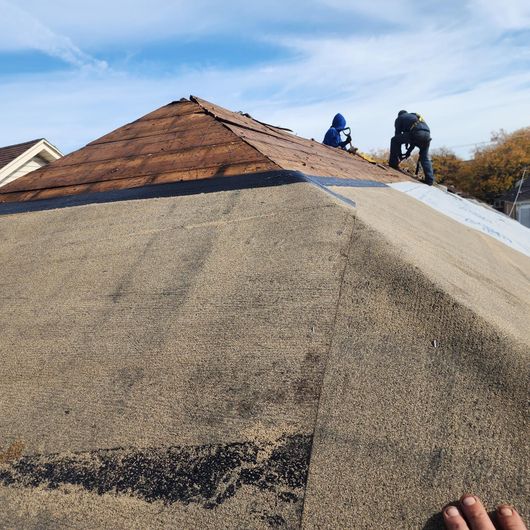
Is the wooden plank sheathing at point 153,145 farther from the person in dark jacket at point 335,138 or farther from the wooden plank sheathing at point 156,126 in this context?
the person in dark jacket at point 335,138

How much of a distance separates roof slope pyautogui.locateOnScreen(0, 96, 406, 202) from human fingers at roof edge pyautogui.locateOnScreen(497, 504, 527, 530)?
10.1 feet

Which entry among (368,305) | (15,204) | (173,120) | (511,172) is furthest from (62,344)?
(511,172)

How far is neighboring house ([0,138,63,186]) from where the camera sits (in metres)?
12.6

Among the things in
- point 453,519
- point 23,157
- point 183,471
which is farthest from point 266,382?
point 23,157

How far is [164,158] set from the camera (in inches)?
185

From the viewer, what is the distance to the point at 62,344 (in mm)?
2557

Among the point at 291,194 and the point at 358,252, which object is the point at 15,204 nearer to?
the point at 291,194

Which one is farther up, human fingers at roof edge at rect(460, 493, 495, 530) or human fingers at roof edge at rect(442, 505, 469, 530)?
human fingers at roof edge at rect(460, 493, 495, 530)

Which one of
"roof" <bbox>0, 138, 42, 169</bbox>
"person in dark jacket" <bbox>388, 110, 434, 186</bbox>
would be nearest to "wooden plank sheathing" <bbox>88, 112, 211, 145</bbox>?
"person in dark jacket" <bbox>388, 110, 434, 186</bbox>

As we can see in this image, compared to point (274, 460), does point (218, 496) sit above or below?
below

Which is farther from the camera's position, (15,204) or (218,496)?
(15,204)

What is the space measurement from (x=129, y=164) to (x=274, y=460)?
12.8ft

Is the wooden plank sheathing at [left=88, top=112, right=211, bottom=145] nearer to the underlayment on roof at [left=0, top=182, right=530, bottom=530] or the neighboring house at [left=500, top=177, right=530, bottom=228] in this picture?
the underlayment on roof at [left=0, top=182, right=530, bottom=530]

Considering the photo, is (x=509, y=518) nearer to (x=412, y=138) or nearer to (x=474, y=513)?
(x=474, y=513)
